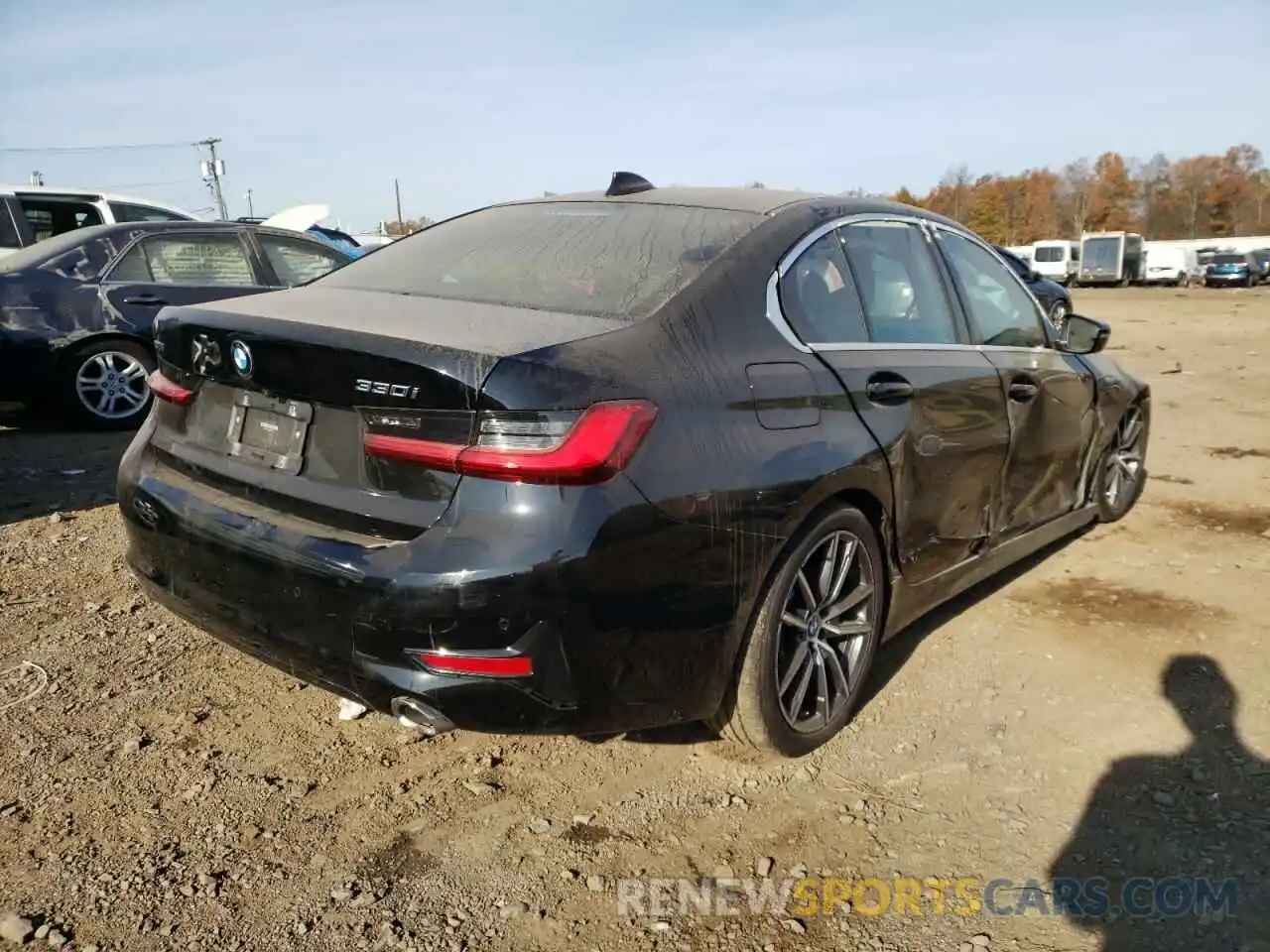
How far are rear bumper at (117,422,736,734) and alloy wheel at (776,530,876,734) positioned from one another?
0.36 meters

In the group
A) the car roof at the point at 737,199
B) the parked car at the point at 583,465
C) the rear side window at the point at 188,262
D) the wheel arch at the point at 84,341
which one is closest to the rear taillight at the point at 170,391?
the parked car at the point at 583,465

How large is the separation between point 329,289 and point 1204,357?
13372 millimetres

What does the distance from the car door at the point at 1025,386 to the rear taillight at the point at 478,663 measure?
88.6 inches

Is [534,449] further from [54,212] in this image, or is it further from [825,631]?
[54,212]

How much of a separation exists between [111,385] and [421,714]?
5796 mm

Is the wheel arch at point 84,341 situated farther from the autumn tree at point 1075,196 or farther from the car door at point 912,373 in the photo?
the autumn tree at point 1075,196

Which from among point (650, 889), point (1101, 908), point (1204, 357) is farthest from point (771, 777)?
point (1204, 357)

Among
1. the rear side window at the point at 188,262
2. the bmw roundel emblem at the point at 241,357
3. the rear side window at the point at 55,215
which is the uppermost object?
the rear side window at the point at 55,215

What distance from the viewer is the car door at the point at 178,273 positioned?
6.94 meters

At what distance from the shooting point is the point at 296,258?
7809 mm

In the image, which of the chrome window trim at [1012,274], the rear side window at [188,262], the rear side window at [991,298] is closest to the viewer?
the rear side window at [991,298]

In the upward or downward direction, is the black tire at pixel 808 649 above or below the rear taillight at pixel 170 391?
below

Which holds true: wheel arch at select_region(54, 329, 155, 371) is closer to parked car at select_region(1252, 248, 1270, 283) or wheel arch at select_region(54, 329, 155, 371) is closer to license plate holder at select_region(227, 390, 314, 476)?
license plate holder at select_region(227, 390, 314, 476)

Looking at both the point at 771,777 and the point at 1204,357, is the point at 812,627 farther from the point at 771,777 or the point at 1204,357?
the point at 1204,357
